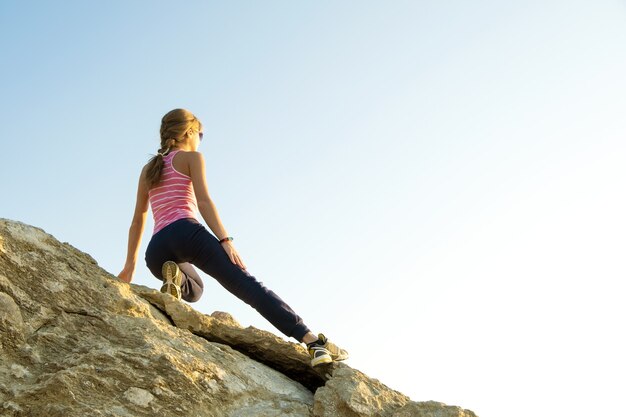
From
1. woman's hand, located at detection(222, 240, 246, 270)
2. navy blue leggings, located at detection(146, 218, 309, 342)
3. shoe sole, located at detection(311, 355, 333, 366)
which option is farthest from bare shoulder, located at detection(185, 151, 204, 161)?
shoe sole, located at detection(311, 355, 333, 366)

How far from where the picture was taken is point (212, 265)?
6.61 metres

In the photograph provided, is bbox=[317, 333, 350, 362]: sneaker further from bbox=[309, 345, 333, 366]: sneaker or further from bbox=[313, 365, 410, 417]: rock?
bbox=[313, 365, 410, 417]: rock

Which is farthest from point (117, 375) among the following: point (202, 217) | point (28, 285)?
point (202, 217)

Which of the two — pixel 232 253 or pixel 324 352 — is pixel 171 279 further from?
pixel 324 352

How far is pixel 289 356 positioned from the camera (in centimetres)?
632

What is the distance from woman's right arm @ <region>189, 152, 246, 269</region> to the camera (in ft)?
21.8

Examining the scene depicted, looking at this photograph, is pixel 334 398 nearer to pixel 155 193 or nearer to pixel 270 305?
pixel 270 305

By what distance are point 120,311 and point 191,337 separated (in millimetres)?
632

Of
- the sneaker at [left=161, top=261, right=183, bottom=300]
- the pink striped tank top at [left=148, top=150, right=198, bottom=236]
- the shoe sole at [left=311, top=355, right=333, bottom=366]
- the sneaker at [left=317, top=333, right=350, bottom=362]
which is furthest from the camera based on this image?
the pink striped tank top at [left=148, top=150, right=198, bottom=236]

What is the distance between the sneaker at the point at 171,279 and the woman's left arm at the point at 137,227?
0.68 meters

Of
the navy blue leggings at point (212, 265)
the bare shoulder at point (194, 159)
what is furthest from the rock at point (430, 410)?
the bare shoulder at point (194, 159)

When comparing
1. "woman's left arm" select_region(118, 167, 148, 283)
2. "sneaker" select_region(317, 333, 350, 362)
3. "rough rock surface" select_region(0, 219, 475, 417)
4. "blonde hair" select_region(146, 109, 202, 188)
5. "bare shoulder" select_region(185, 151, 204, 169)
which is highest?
"blonde hair" select_region(146, 109, 202, 188)

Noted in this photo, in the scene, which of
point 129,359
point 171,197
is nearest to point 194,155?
point 171,197

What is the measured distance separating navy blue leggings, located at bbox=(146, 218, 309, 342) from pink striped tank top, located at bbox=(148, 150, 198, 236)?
0.45 feet
